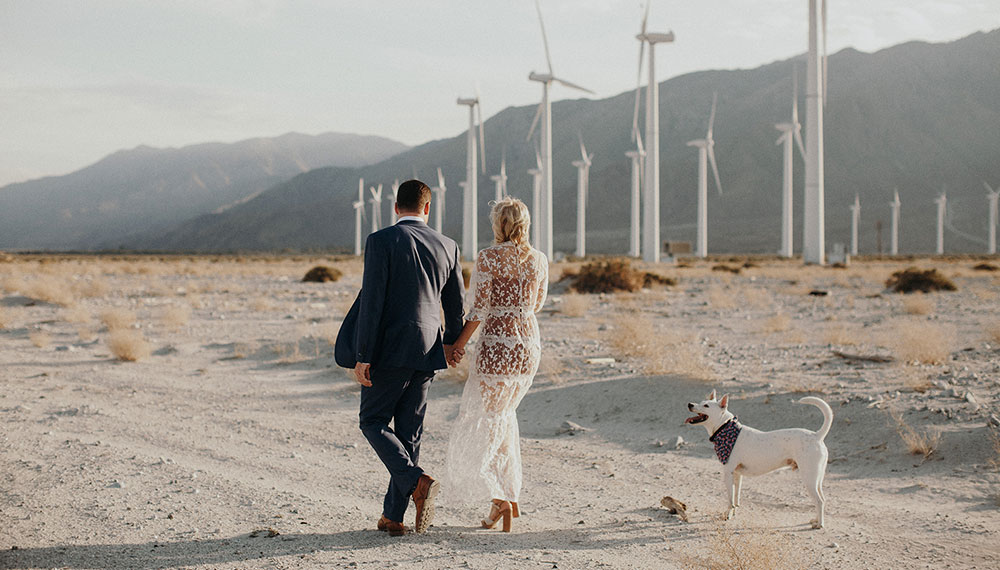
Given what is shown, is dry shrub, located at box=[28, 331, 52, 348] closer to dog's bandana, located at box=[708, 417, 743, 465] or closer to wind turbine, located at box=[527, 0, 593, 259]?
dog's bandana, located at box=[708, 417, 743, 465]

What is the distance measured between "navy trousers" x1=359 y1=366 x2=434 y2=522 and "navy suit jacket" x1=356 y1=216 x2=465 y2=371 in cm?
14

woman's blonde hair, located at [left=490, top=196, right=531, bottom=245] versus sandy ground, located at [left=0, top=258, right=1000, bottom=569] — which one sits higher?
woman's blonde hair, located at [left=490, top=196, right=531, bottom=245]

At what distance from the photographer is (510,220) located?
5559mm

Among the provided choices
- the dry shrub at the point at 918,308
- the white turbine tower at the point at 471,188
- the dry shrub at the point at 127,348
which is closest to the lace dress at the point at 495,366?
the dry shrub at the point at 127,348

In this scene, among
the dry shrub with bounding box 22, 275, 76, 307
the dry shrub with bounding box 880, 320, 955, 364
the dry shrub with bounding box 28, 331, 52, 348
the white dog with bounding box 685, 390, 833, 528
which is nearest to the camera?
the white dog with bounding box 685, 390, 833, 528

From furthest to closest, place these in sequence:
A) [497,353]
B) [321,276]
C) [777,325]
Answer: [321,276] < [777,325] < [497,353]

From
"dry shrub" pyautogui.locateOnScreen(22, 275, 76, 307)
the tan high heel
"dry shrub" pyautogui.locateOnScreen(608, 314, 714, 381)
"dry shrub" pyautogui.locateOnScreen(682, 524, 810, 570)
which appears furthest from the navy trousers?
"dry shrub" pyautogui.locateOnScreen(22, 275, 76, 307)

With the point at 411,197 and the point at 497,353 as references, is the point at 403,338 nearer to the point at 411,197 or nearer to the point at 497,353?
the point at 497,353

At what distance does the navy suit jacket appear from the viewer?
5348 mm

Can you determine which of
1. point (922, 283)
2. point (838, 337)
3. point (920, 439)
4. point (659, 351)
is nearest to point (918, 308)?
point (838, 337)

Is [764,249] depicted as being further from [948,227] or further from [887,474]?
[887,474]

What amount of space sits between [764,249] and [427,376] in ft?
461

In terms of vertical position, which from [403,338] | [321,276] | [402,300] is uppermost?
[402,300]

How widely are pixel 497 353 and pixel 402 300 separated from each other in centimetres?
73
